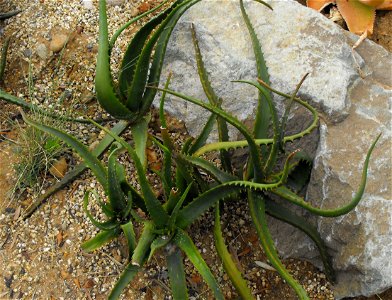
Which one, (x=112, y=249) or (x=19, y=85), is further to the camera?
(x=19, y=85)

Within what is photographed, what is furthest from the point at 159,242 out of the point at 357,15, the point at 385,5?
the point at 385,5

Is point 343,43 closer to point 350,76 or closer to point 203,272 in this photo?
point 350,76

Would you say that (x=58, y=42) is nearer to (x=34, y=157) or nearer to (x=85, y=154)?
(x=34, y=157)

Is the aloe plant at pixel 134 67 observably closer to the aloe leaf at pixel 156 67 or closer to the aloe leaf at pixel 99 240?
the aloe leaf at pixel 156 67

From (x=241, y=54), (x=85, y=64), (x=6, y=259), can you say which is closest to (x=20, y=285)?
(x=6, y=259)

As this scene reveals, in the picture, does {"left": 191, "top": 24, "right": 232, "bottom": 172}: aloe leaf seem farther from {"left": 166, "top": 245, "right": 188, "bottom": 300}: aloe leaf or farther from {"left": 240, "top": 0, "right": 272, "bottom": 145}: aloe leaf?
{"left": 166, "top": 245, "right": 188, "bottom": 300}: aloe leaf

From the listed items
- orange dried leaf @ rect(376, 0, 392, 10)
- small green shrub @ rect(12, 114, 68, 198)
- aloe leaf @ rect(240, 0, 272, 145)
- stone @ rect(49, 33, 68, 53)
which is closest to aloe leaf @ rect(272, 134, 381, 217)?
aloe leaf @ rect(240, 0, 272, 145)
